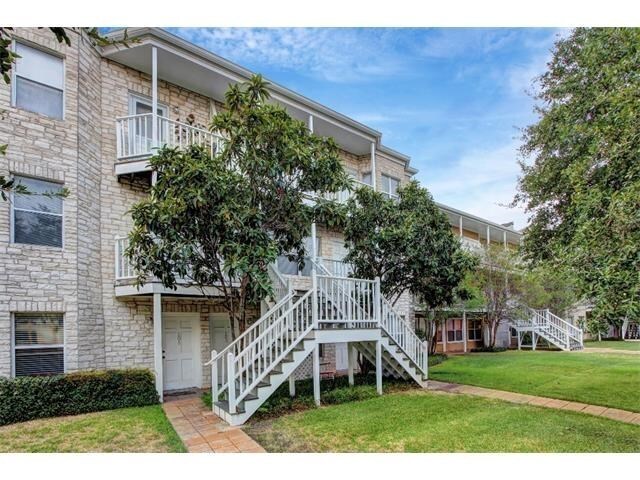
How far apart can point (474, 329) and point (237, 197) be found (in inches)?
565

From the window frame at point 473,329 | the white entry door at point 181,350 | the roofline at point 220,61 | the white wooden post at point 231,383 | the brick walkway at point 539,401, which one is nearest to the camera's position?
the white wooden post at point 231,383

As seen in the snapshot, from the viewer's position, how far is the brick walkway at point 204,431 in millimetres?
4324

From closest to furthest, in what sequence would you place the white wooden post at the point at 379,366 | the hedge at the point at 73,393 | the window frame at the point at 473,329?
1. the hedge at the point at 73,393
2. the white wooden post at the point at 379,366
3. the window frame at the point at 473,329

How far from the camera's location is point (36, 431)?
15.8ft

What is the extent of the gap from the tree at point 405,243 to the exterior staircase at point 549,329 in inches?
363

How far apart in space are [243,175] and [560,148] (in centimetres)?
523

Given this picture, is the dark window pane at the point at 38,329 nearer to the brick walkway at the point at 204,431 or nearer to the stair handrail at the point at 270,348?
the brick walkway at the point at 204,431

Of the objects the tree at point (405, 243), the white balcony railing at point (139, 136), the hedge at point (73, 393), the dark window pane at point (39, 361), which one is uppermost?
the white balcony railing at point (139, 136)

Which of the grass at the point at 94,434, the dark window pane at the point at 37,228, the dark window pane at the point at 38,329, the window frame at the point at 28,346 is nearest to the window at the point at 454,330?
the grass at the point at 94,434

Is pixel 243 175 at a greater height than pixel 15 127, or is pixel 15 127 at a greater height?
pixel 15 127

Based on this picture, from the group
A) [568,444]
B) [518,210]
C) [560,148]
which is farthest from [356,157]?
[568,444]

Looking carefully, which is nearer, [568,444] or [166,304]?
[568,444]
